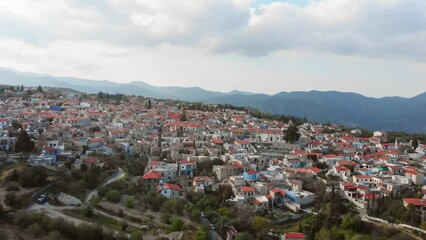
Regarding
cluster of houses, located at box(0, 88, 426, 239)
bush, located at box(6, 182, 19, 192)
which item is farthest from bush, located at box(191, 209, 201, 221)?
bush, located at box(6, 182, 19, 192)

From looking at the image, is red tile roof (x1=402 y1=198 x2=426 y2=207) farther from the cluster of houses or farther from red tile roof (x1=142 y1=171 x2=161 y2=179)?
red tile roof (x1=142 y1=171 x2=161 y2=179)

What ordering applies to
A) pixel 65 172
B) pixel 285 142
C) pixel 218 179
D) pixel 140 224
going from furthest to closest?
pixel 285 142 < pixel 218 179 < pixel 65 172 < pixel 140 224

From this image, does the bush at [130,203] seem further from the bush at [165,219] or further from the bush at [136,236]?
the bush at [136,236]

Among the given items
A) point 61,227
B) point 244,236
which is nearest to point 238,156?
point 244,236

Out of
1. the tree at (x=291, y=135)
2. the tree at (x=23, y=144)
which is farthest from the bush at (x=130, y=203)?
the tree at (x=291, y=135)

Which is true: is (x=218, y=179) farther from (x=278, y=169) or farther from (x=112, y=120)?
(x=112, y=120)

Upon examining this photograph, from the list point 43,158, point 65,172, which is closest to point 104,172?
point 65,172

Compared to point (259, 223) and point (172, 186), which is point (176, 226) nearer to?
point (259, 223)
